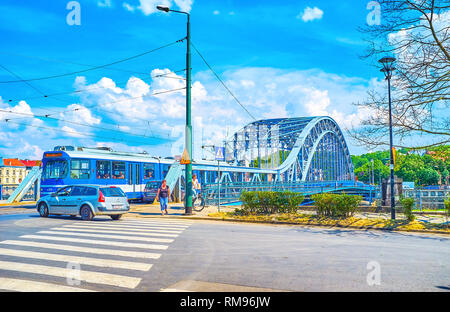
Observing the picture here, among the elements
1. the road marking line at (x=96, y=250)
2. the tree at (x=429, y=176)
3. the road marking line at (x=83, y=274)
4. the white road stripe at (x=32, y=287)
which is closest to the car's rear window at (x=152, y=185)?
the road marking line at (x=96, y=250)

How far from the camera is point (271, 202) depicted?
17094 mm

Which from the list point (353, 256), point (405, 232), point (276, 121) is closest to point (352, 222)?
point (405, 232)

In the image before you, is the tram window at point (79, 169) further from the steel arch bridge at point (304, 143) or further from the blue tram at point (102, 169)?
the steel arch bridge at point (304, 143)

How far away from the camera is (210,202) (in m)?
23.4

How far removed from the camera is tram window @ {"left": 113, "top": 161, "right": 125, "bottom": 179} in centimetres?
2538

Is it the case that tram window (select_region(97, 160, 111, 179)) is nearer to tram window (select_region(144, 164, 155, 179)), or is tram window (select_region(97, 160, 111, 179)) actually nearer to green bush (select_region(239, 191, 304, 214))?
tram window (select_region(144, 164, 155, 179))

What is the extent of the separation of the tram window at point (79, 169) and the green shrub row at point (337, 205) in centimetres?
1484

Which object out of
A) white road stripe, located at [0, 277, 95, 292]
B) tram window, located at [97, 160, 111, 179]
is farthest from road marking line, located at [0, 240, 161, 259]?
tram window, located at [97, 160, 111, 179]

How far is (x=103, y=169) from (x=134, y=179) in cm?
323

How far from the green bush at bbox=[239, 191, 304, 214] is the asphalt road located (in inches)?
190

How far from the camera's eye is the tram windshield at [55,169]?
22.3 metres

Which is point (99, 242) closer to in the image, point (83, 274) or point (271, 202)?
point (83, 274)
